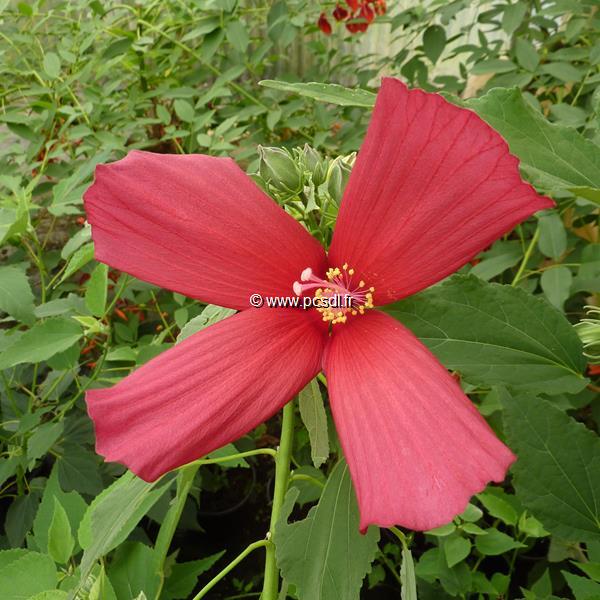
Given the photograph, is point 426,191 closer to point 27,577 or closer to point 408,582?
point 408,582

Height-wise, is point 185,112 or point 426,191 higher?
point 426,191

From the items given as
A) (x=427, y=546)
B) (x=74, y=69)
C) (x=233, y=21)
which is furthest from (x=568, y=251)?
(x=74, y=69)

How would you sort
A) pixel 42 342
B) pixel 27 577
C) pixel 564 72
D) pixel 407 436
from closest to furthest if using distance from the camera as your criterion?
pixel 407 436 → pixel 27 577 → pixel 42 342 → pixel 564 72

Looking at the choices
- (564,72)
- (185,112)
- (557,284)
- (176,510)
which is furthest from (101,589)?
(564,72)

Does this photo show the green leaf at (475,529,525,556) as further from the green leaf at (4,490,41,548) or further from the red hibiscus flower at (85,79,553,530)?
the green leaf at (4,490,41,548)

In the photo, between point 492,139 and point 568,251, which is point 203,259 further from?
point 568,251

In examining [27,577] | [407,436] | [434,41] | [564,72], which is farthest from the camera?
[434,41]
